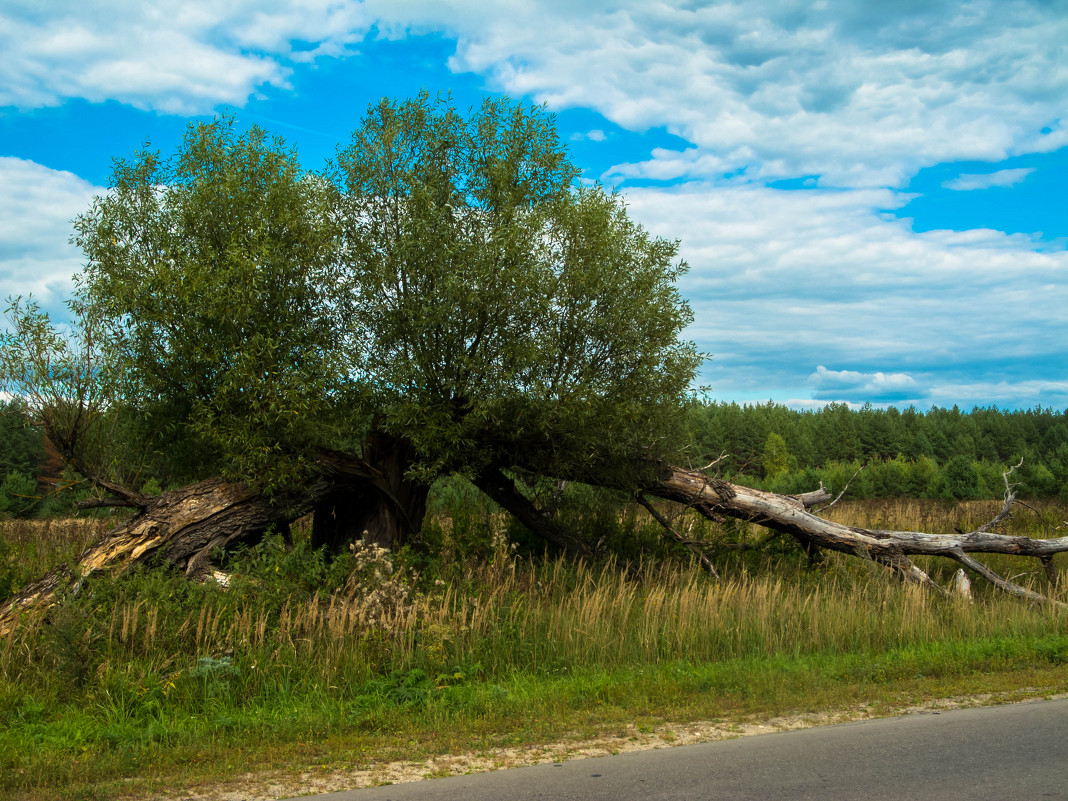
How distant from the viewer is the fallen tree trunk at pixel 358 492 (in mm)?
10352

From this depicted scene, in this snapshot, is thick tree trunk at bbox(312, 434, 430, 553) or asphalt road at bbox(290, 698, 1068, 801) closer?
asphalt road at bbox(290, 698, 1068, 801)

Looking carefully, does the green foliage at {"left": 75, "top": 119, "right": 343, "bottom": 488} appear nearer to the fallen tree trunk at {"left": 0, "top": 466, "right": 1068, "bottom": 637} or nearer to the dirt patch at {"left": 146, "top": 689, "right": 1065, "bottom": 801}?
the fallen tree trunk at {"left": 0, "top": 466, "right": 1068, "bottom": 637}

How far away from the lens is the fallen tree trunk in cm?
1035

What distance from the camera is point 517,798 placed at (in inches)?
187

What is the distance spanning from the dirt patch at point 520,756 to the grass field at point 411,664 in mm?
174

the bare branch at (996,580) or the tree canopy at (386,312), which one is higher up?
the tree canopy at (386,312)

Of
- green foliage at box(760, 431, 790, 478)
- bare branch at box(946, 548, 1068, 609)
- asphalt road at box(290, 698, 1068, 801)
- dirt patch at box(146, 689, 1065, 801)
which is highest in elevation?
green foliage at box(760, 431, 790, 478)

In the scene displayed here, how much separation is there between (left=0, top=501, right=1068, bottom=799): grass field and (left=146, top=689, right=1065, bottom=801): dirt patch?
0.57ft

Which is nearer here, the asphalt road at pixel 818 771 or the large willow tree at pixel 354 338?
the asphalt road at pixel 818 771

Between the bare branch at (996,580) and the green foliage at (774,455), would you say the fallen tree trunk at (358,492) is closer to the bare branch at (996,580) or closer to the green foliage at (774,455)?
the bare branch at (996,580)

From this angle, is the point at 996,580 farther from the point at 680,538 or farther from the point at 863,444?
the point at 863,444

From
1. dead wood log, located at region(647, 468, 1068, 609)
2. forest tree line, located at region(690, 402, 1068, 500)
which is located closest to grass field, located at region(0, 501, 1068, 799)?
dead wood log, located at region(647, 468, 1068, 609)

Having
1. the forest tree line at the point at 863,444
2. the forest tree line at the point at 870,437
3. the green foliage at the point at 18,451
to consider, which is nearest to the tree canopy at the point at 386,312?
the forest tree line at the point at 863,444

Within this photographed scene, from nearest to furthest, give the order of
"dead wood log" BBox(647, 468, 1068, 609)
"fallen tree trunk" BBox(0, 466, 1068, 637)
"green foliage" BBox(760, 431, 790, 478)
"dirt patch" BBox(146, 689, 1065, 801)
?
"dirt patch" BBox(146, 689, 1065, 801) < "fallen tree trunk" BBox(0, 466, 1068, 637) < "dead wood log" BBox(647, 468, 1068, 609) < "green foliage" BBox(760, 431, 790, 478)
